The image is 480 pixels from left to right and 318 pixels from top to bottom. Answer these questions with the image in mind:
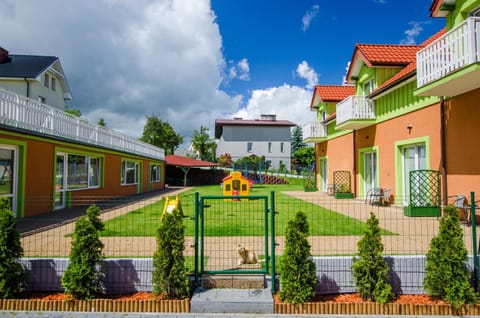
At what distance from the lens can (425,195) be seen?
31.4 ft

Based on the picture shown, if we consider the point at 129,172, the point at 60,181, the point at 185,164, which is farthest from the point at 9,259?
the point at 185,164

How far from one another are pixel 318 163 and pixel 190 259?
730 inches

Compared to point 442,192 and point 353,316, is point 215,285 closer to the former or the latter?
point 353,316

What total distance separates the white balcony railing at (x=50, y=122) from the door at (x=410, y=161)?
41.7 feet

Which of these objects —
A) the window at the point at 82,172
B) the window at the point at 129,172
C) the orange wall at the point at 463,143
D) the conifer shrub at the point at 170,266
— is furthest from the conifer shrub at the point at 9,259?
the window at the point at 129,172

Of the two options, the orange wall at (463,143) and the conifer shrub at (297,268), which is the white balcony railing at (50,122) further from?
the orange wall at (463,143)

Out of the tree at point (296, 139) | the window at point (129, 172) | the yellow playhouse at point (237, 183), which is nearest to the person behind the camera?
the yellow playhouse at point (237, 183)

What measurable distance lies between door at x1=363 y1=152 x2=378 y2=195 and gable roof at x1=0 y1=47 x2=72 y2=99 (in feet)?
71.9

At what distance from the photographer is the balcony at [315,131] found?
2067cm

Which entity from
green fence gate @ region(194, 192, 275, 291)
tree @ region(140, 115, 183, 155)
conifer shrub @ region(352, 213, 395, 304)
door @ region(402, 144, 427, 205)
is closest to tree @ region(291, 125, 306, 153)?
tree @ region(140, 115, 183, 155)

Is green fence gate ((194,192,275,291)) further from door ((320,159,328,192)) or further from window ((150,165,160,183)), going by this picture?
window ((150,165,160,183))

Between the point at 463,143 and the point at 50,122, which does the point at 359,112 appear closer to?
the point at 463,143

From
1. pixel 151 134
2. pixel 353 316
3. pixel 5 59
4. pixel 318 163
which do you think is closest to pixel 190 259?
pixel 353 316

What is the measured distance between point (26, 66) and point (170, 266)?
25.1 meters
